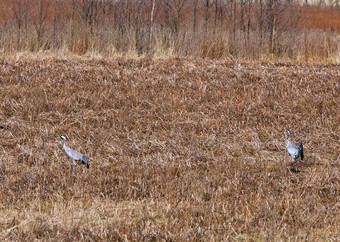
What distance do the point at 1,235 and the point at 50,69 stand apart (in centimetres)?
606

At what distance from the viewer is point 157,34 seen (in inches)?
480

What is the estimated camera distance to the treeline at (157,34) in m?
11.6

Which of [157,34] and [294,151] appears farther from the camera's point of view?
[157,34]

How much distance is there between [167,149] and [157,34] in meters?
6.70

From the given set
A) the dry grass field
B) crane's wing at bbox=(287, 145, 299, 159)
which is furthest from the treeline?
crane's wing at bbox=(287, 145, 299, 159)

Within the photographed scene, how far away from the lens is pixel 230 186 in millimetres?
4668

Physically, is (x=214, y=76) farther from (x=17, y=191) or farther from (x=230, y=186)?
(x=17, y=191)

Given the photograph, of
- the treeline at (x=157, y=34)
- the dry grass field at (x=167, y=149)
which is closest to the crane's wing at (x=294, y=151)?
the dry grass field at (x=167, y=149)

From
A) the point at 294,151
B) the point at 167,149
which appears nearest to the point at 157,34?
the point at 167,149

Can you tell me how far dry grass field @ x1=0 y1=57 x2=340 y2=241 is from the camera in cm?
392

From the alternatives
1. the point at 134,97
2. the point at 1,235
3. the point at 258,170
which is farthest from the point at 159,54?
the point at 1,235

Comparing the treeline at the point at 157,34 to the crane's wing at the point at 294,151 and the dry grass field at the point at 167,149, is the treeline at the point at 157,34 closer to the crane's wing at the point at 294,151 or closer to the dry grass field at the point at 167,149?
the dry grass field at the point at 167,149

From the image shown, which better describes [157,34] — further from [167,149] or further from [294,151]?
[294,151]

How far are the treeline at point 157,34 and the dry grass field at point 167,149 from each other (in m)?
1.19
